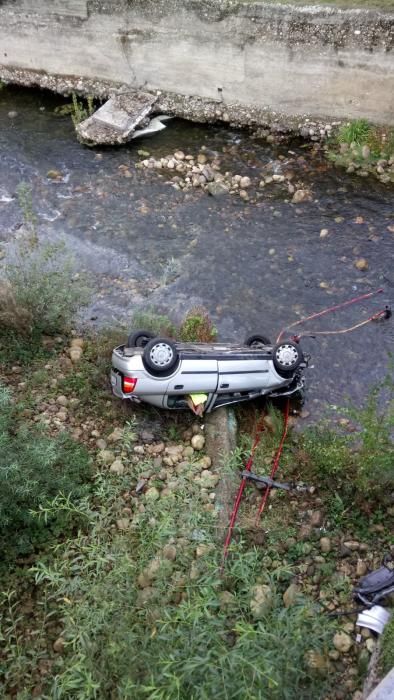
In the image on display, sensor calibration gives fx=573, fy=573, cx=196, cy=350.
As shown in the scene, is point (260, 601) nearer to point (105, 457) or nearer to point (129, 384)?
point (105, 457)

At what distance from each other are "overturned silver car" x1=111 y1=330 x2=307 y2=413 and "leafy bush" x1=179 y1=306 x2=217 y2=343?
2.05 feet

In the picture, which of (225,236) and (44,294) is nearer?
(44,294)

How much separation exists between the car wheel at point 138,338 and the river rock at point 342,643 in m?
3.22

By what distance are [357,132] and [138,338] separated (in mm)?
5684

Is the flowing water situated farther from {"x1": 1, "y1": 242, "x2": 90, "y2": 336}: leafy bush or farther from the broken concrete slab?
{"x1": 1, "y1": 242, "x2": 90, "y2": 336}: leafy bush

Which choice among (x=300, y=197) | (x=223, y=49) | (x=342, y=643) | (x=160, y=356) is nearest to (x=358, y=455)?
(x=342, y=643)

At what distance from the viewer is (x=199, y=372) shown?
5.40 meters

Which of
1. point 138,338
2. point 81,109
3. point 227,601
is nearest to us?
point 227,601

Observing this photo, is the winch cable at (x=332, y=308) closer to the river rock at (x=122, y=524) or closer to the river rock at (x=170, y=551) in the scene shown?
the river rock at (x=122, y=524)

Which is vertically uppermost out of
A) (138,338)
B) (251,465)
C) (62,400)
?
(138,338)

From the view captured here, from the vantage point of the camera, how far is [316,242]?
26.7ft

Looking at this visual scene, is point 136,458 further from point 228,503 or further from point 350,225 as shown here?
point 350,225

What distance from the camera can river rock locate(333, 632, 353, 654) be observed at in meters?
4.00

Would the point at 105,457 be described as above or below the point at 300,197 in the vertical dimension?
below
